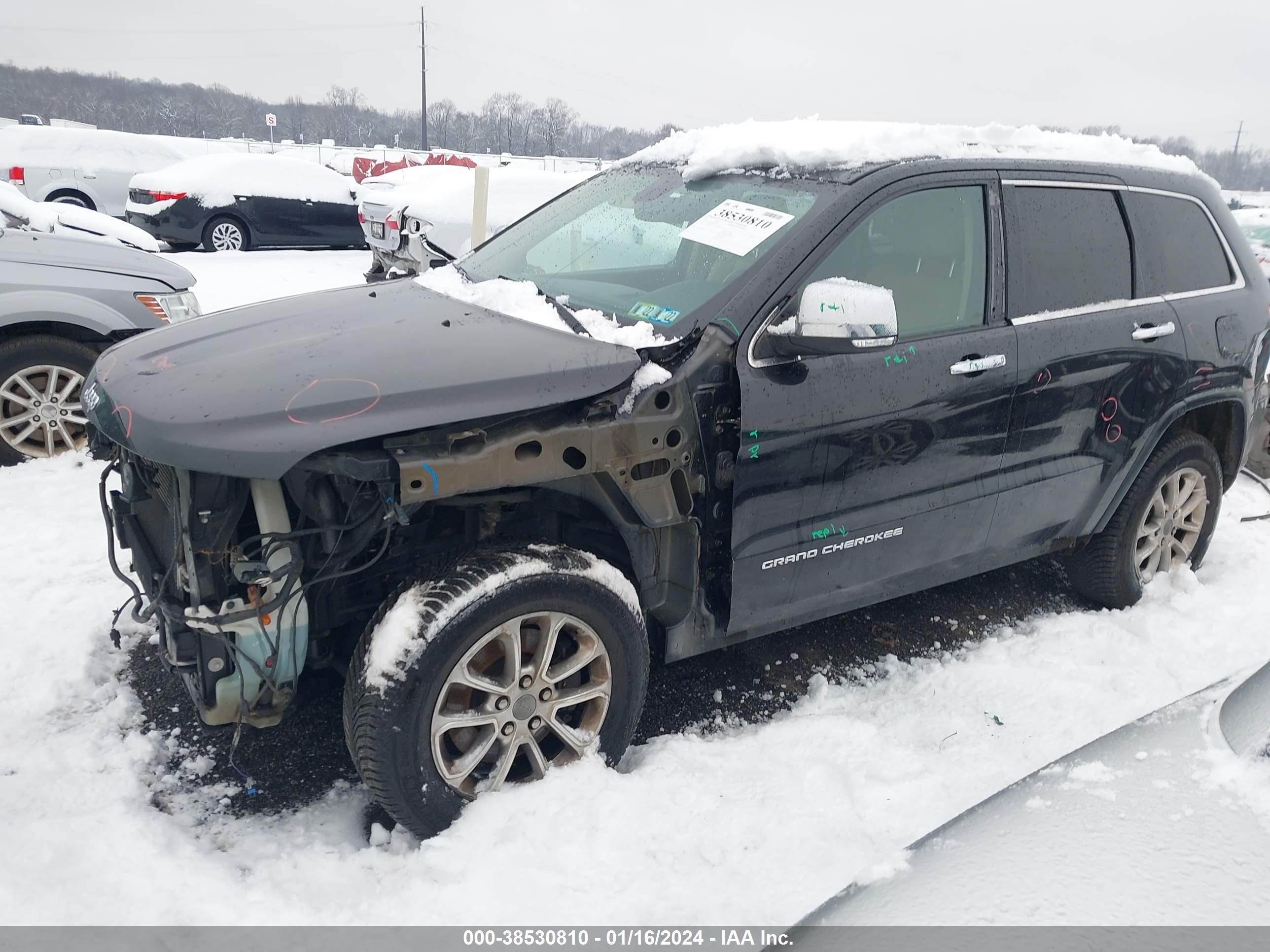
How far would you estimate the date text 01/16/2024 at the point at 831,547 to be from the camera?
9.48 feet

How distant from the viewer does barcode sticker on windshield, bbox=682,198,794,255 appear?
291 cm

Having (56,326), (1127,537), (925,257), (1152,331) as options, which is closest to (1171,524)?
(1127,537)

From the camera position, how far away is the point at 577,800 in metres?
Result: 2.55

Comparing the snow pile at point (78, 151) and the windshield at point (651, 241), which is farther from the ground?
the snow pile at point (78, 151)

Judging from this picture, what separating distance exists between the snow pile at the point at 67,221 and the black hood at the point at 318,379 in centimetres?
410

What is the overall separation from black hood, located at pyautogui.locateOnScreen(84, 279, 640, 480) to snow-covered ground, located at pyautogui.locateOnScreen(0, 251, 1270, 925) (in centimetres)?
105

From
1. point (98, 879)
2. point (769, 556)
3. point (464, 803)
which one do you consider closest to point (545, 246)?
point (769, 556)

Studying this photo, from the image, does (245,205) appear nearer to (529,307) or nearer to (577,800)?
(529,307)

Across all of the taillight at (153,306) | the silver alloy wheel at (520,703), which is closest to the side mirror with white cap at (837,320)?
the silver alloy wheel at (520,703)

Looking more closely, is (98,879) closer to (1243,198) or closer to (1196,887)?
(1196,887)

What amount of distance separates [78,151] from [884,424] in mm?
17696

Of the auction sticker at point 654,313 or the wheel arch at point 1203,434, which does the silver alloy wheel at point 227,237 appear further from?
the wheel arch at point 1203,434
